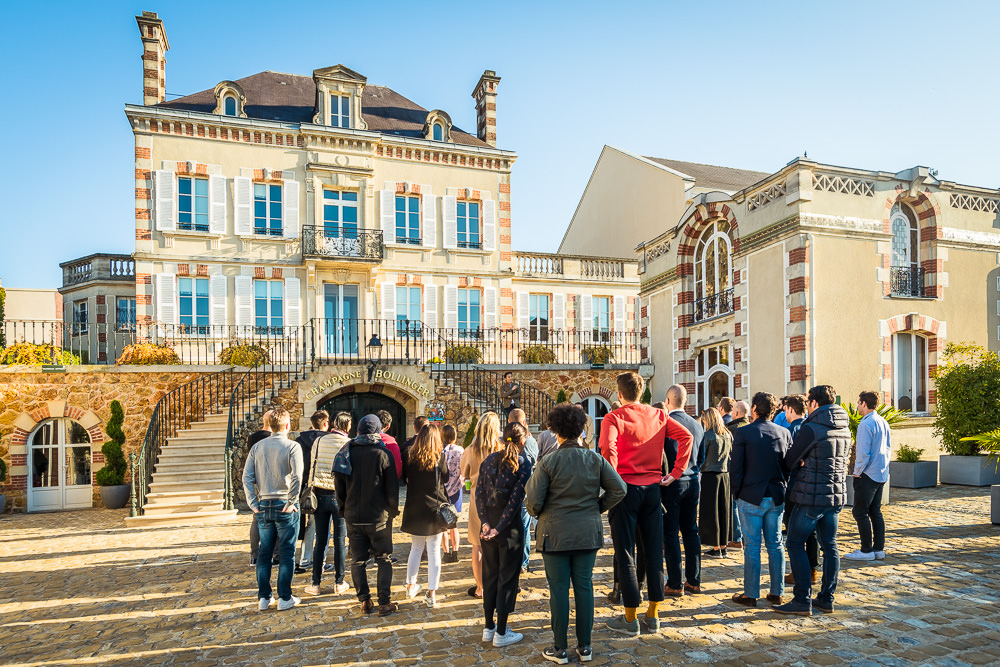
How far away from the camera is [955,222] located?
12961 millimetres

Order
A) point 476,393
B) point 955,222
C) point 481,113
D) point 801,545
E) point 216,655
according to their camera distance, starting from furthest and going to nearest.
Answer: point 481,113 → point 476,393 → point 955,222 → point 801,545 → point 216,655

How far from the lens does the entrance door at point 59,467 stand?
12.5 meters

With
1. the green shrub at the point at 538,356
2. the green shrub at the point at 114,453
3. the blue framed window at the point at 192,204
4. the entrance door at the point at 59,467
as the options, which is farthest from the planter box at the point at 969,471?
the blue framed window at the point at 192,204

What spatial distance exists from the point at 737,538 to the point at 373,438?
4609mm

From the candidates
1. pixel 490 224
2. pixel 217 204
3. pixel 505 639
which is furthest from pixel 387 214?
pixel 505 639

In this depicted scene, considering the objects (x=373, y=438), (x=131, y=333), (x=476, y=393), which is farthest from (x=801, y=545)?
(x=131, y=333)

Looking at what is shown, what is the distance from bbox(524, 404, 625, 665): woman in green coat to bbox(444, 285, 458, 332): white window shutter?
53.6 feet

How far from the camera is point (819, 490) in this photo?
474 centimetres

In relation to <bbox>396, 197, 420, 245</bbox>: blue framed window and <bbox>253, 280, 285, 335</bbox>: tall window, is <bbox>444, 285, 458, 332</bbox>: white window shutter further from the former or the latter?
<bbox>253, 280, 285, 335</bbox>: tall window

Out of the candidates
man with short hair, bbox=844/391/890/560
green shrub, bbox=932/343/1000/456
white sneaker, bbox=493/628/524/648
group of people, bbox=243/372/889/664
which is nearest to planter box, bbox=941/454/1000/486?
green shrub, bbox=932/343/1000/456

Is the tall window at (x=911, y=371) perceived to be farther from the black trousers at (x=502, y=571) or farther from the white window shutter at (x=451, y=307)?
the white window shutter at (x=451, y=307)

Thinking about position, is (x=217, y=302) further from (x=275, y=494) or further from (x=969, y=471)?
(x=969, y=471)

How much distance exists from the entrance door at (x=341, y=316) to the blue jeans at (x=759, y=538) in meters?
15.4

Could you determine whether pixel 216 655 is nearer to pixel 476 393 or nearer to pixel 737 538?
pixel 737 538
